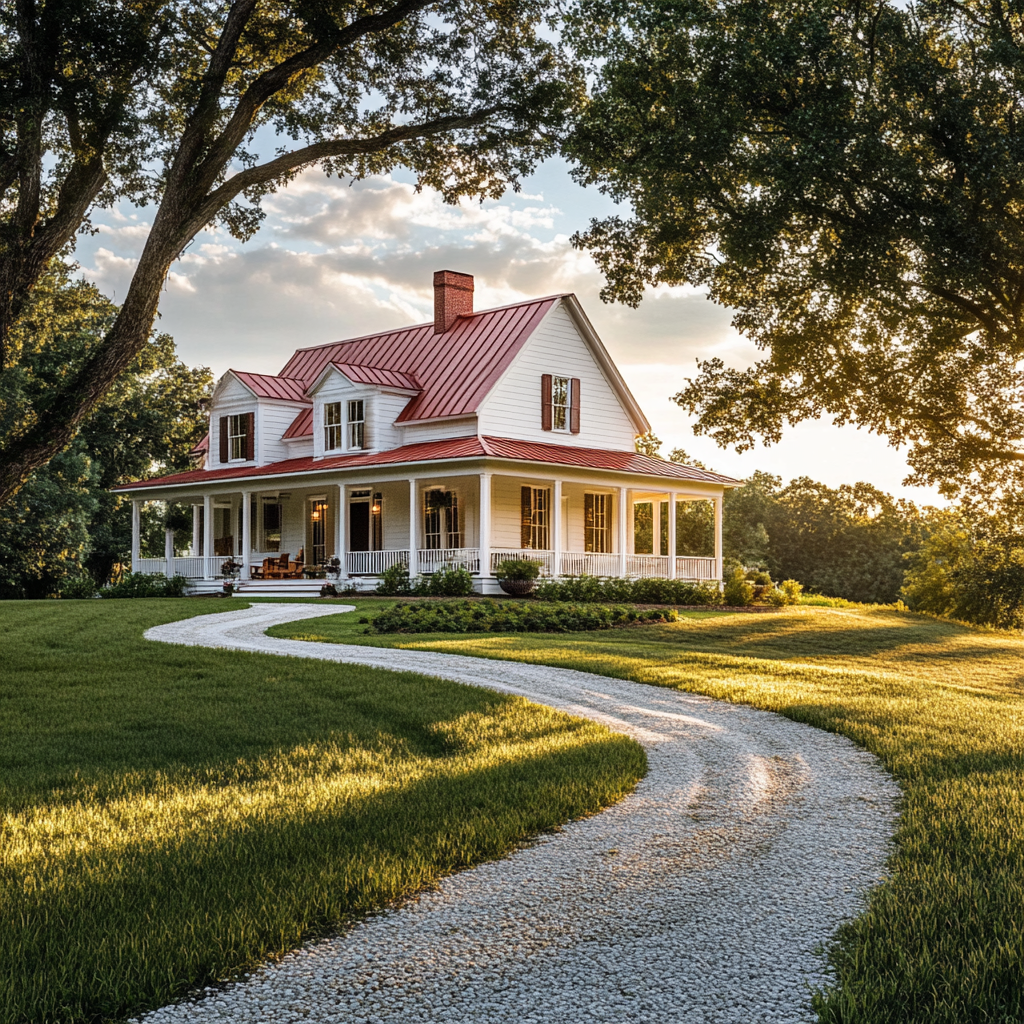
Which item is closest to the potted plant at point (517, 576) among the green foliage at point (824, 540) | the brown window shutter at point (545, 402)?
the brown window shutter at point (545, 402)

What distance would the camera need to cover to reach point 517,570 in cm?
2612

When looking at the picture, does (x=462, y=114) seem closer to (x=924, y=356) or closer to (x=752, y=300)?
(x=752, y=300)

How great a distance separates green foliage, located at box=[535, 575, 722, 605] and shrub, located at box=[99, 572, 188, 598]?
468 inches

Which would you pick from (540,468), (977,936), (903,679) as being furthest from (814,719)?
(540,468)

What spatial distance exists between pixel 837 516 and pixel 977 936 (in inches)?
2530

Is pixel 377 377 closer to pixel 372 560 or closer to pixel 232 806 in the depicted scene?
pixel 372 560

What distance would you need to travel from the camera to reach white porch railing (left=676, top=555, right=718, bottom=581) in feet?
105

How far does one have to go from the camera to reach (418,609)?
2067cm

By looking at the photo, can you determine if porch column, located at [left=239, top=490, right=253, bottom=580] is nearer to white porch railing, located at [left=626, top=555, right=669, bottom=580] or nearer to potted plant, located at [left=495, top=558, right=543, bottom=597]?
potted plant, located at [left=495, top=558, right=543, bottom=597]

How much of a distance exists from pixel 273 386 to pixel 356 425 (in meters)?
4.63

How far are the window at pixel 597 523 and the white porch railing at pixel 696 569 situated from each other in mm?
2355

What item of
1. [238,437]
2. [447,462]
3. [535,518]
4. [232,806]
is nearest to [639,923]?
Result: [232,806]

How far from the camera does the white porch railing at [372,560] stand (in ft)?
95.9

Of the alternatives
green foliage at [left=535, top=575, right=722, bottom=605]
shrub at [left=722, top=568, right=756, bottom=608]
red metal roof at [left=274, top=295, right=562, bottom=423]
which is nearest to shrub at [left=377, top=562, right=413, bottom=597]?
green foliage at [left=535, top=575, right=722, bottom=605]
